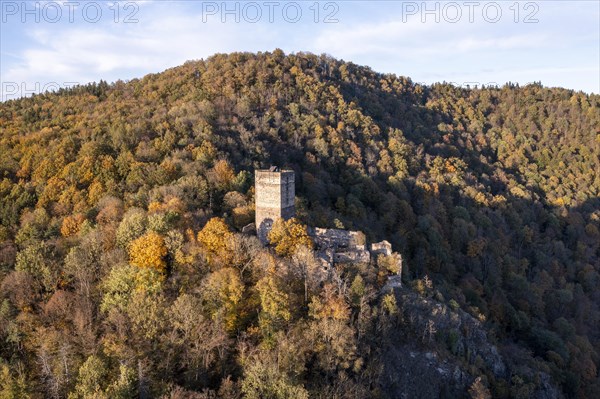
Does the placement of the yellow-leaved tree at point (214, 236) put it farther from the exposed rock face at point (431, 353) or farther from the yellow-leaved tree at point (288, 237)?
the exposed rock face at point (431, 353)

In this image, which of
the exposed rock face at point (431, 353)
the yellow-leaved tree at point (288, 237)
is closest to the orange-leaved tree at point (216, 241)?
the yellow-leaved tree at point (288, 237)

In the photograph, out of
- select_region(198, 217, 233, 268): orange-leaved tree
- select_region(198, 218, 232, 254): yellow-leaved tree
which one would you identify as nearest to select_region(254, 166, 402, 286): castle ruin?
select_region(198, 217, 233, 268): orange-leaved tree

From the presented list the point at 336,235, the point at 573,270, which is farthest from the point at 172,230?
the point at 573,270

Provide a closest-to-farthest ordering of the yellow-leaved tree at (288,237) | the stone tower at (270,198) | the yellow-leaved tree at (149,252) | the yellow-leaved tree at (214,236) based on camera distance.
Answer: the yellow-leaved tree at (149,252) < the yellow-leaved tree at (214,236) < the yellow-leaved tree at (288,237) < the stone tower at (270,198)

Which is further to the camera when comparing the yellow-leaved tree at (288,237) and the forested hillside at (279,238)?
the yellow-leaved tree at (288,237)

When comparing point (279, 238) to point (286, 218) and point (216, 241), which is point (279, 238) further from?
point (216, 241)

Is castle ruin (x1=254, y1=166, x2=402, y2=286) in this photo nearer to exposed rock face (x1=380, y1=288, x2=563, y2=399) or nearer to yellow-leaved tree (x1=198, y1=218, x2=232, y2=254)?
exposed rock face (x1=380, y1=288, x2=563, y2=399)

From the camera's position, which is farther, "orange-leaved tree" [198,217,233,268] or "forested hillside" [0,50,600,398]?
"orange-leaved tree" [198,217,233,268]

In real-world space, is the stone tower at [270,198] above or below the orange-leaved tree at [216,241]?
above
